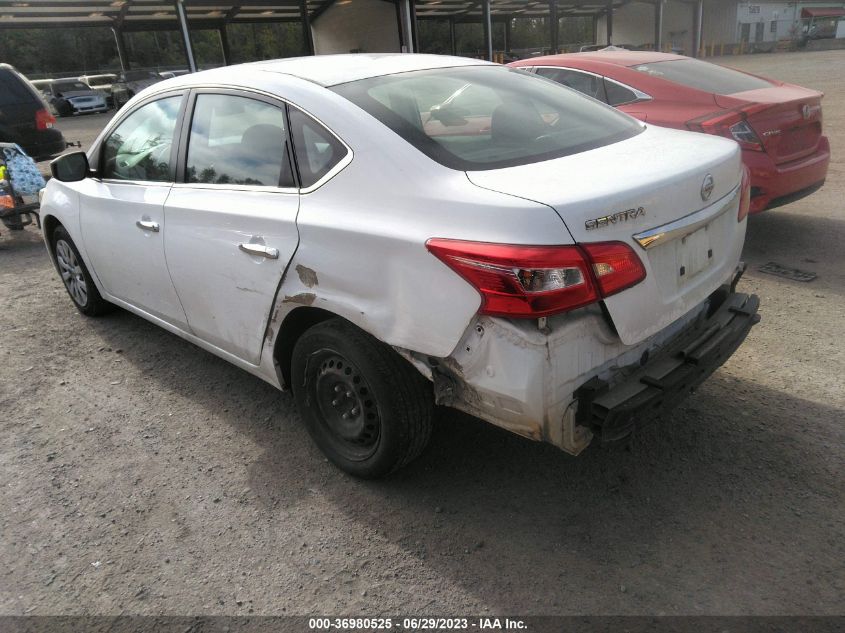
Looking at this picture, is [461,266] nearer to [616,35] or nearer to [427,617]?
[427,617]

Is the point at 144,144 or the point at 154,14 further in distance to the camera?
the point at 154,14

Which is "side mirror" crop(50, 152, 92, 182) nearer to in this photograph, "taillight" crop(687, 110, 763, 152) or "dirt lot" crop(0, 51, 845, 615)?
A: "dirt lot" crop(0, 51, 845, 615)

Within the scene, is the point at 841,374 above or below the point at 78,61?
below

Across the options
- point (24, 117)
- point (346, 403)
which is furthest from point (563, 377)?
point (24, 117)

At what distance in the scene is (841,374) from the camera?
3381 millimetres

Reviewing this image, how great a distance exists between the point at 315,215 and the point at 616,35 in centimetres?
5463

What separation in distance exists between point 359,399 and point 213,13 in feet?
121

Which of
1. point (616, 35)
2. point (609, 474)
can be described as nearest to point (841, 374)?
point (609, 474)

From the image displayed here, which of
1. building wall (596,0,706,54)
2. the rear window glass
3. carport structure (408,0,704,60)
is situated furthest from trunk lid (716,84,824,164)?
building wall (596,0,706,54)

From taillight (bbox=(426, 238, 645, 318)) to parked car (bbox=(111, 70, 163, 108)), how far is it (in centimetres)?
2837

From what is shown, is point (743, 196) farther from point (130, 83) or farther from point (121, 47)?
point (121, 47)

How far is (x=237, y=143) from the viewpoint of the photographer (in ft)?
9.96

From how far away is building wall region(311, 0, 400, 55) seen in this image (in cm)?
3806

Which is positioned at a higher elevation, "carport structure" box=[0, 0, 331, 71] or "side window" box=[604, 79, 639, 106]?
"carport structure" box=[0, 0, 331, 71]
